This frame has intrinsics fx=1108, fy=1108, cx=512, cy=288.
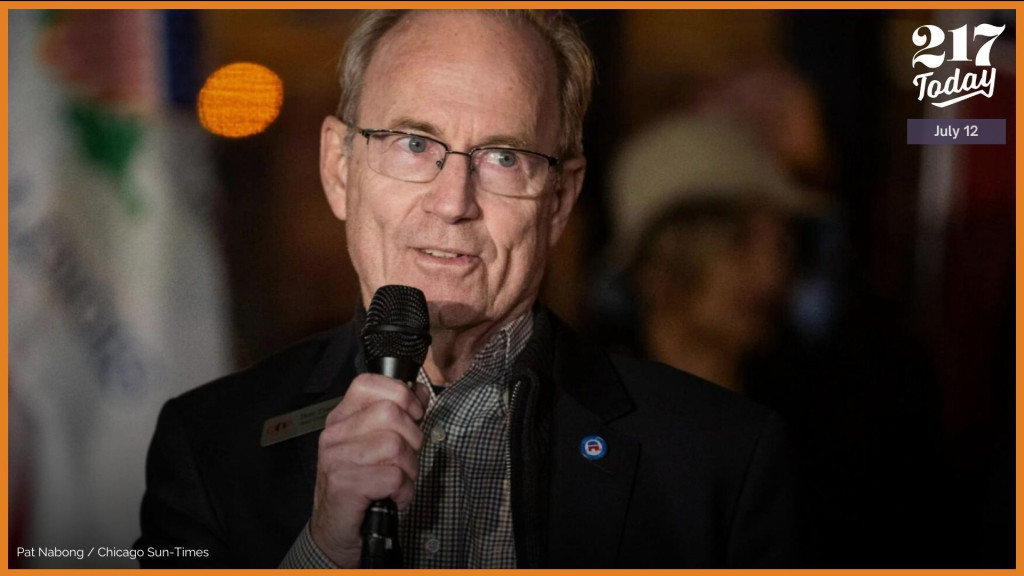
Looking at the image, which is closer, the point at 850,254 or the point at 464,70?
the point at 464,70

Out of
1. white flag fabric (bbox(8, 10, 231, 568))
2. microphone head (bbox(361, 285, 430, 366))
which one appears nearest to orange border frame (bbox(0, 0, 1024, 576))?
white flag fabric (bbox(8, 10, 231, 568))

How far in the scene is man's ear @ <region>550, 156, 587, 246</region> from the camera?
2.48 m

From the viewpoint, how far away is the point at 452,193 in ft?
7.23

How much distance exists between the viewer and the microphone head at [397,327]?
171 centimetres

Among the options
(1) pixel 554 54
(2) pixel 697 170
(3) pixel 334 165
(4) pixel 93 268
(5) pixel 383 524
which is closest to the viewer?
(5) pixel 383 524

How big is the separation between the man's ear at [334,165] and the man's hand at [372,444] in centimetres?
85

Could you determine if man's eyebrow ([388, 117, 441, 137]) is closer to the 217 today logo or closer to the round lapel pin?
the round lapel pin

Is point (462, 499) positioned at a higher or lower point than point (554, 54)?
lower

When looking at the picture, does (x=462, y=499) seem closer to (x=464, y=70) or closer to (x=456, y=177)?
(x=456, y=177)

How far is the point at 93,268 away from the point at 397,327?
132 cm

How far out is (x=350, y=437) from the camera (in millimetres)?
1699

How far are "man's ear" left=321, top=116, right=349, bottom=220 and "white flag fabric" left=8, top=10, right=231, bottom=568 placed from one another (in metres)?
0.41

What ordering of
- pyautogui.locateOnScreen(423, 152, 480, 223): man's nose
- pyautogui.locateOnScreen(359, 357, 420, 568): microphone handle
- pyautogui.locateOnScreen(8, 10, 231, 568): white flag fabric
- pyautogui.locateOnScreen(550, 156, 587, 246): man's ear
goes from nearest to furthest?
pyautogui.locateOnScreen(359, 357, 420, 568): microphone handle
pyautogui.locateOnScreen(423, 152, 480, 223): man's nose
pyautogui.locateOnScreen(550, 156, 587, 246): man's ear
pyautogui.locateOnScreen(8, 10, 231, 568): white flag fabric

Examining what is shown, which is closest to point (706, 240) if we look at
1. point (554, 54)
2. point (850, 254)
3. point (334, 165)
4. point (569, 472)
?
point (850, 254)
